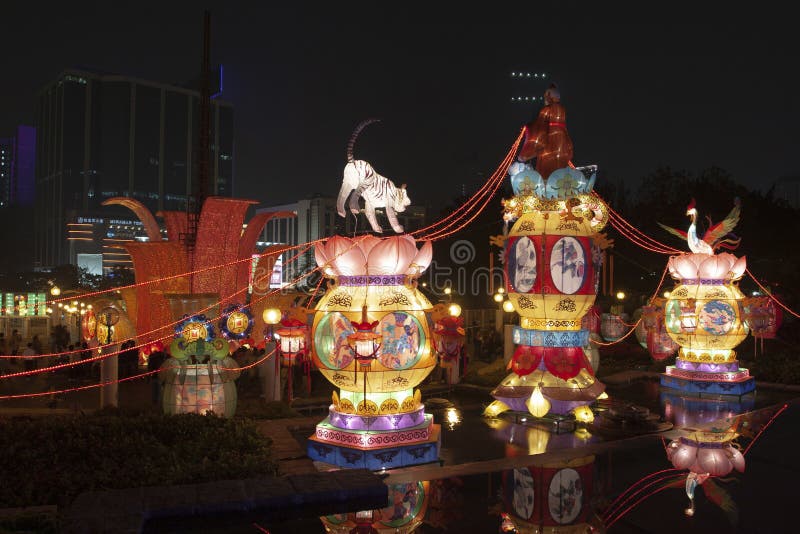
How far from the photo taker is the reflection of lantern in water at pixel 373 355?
9211 millimetres

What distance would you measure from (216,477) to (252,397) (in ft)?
23.9

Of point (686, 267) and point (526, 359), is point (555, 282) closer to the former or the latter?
point (526, 359)

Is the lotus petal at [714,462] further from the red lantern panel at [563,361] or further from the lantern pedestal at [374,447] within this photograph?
the lantern pedestal at [374,447]

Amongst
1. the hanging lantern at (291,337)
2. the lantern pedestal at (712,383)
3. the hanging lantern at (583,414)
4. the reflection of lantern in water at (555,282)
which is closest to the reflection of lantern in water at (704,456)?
the hanging lantern at (583,414)

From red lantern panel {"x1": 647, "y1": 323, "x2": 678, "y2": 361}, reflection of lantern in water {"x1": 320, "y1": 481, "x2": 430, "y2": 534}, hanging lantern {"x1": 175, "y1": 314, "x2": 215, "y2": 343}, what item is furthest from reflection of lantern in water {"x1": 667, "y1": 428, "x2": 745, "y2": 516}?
hanging lantern {"x1": 175, "y1": 314, "x2": 215, "y2": 343}

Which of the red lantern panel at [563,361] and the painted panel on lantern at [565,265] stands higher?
the painted panel on lantern at [565,265]

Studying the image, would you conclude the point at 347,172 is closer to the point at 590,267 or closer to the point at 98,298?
the point at 590,267

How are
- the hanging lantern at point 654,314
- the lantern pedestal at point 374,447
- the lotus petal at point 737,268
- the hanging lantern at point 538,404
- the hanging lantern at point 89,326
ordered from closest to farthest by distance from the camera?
1. the lantern pedestal at point 374,447
2. the hanging lantern at point 538,404
3. the lotus petal at point 737,268
4. the hanging lantern at point 654,314
5. the hanging lantern at point 89,326

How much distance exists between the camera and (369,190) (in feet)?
34.0

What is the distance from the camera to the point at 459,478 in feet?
28.7

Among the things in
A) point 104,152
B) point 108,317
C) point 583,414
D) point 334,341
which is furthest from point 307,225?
point 334,341

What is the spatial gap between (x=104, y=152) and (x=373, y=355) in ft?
291

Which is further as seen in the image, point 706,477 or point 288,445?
point 288,445

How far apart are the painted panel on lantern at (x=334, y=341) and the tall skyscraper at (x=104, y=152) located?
75236mm
